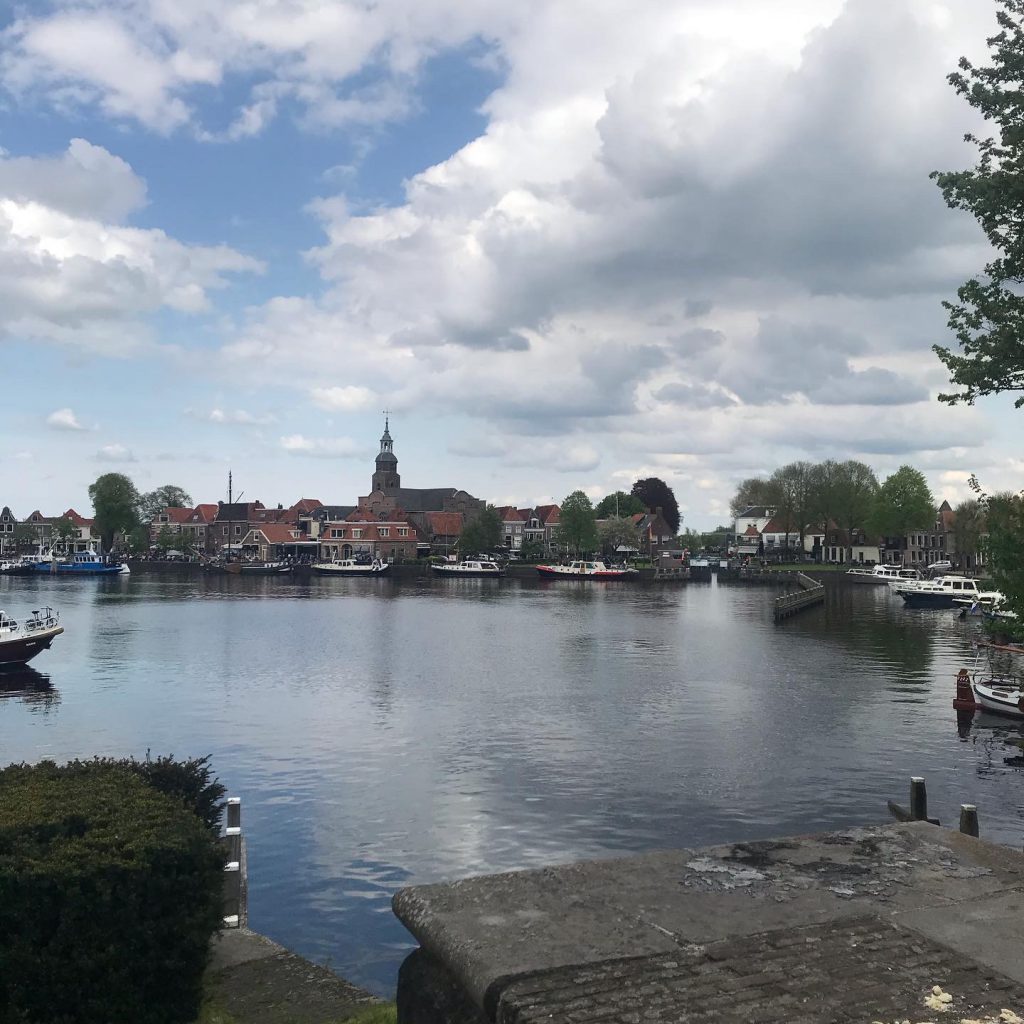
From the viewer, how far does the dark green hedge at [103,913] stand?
8.27 m

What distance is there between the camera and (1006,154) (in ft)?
58.6

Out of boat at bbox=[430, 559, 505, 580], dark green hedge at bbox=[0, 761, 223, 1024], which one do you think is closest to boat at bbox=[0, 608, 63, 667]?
dark green hedge at bbox=[0, 761, 223, 1024]

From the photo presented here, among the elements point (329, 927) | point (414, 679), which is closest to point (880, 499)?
point (414, 679)

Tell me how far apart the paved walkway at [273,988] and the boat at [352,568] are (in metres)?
160

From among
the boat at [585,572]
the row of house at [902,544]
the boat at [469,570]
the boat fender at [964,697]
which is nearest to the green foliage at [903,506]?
the row of house at [902,544]

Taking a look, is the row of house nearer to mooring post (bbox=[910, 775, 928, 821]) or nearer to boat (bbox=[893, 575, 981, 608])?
boat (bbox=[893, 575, 981, 608])

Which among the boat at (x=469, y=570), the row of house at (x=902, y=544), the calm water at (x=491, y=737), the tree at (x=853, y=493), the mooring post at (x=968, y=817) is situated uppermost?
the tree at (x=853, y=493)

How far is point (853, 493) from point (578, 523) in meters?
50.3

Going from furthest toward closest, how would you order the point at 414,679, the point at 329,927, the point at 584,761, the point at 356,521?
the point at 356,521 < the point at 414,679 < the point at 584,761 < the point at 329,927

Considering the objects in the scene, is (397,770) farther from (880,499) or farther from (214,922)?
(880,499)

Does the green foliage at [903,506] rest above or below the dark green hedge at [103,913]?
above

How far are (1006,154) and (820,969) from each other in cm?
1716

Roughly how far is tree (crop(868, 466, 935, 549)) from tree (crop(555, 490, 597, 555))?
1984 inches

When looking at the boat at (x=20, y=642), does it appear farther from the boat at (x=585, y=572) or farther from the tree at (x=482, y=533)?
the tree at (x=482, y=533)
